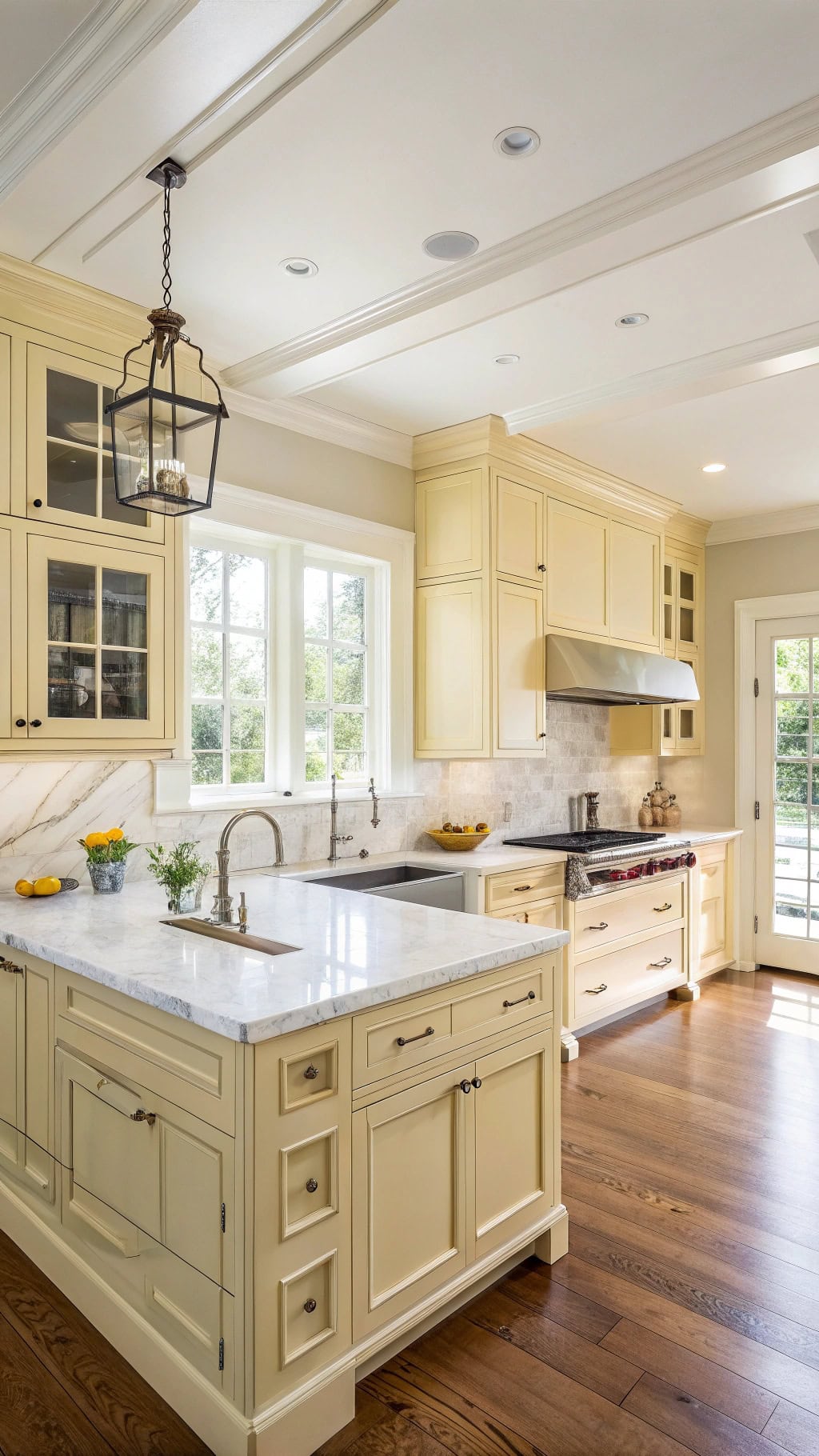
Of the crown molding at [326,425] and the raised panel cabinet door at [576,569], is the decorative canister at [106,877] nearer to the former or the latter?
the crown molding at [326,425]

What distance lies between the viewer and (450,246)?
2.54 metres

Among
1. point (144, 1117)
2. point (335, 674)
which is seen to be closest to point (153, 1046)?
point (144, 1117)

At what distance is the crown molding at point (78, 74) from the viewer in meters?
1.74

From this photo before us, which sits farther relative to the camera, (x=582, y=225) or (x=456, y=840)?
(x=456, y=840)

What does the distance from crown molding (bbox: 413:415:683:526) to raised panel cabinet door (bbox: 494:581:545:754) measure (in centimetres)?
61

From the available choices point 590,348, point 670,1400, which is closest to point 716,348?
point 590,348

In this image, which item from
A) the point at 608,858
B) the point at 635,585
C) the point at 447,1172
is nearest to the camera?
the point at 447,1172

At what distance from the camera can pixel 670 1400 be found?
1.87m

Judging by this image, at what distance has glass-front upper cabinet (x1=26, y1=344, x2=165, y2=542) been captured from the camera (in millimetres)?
2725

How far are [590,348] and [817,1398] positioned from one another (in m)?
3.16

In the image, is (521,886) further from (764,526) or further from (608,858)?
(764,526)

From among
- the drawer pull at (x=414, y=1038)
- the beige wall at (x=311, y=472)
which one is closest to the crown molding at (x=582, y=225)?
Answer: the beige wall at (x=311, y=472)

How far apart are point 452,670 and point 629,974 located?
1831 mm

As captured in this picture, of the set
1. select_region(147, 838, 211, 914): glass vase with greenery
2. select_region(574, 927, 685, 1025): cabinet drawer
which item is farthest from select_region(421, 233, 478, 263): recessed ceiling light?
select_region(574, 927, 685, 1025): cabinet drawer
